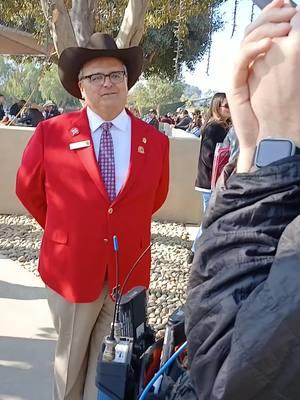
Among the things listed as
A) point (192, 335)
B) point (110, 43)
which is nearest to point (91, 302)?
point (110, 43)

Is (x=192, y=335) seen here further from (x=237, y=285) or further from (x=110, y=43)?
(x=110, y=43)

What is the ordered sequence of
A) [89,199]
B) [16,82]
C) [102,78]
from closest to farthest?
1. [89,199]
2. [102,78]
3. [16,82]

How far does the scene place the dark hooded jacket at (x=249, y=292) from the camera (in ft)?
2.52

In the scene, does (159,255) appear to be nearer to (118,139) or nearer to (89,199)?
(118,139)

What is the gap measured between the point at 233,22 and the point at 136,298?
415 centimetres

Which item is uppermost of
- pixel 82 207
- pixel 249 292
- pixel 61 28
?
pixel 61 28

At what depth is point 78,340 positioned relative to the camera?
2453 mm

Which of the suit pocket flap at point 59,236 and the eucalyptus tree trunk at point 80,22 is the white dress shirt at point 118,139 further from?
the eucalyptus tree trunk at point 80,22

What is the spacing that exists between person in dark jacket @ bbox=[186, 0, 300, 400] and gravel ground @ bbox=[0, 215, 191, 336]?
10.2ft

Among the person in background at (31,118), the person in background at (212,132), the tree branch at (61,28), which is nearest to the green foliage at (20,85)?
the person in background at (31,118)

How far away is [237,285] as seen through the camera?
32.8 inches

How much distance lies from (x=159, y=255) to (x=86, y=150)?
11.5 feet

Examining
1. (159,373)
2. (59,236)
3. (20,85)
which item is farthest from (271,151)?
(20,85)

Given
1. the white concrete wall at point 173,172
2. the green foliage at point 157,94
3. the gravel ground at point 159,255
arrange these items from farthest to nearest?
1. the green foliage at point 157,94
2. the white concrete wall at point 173,172
3. the gravel ground at point 159,255
